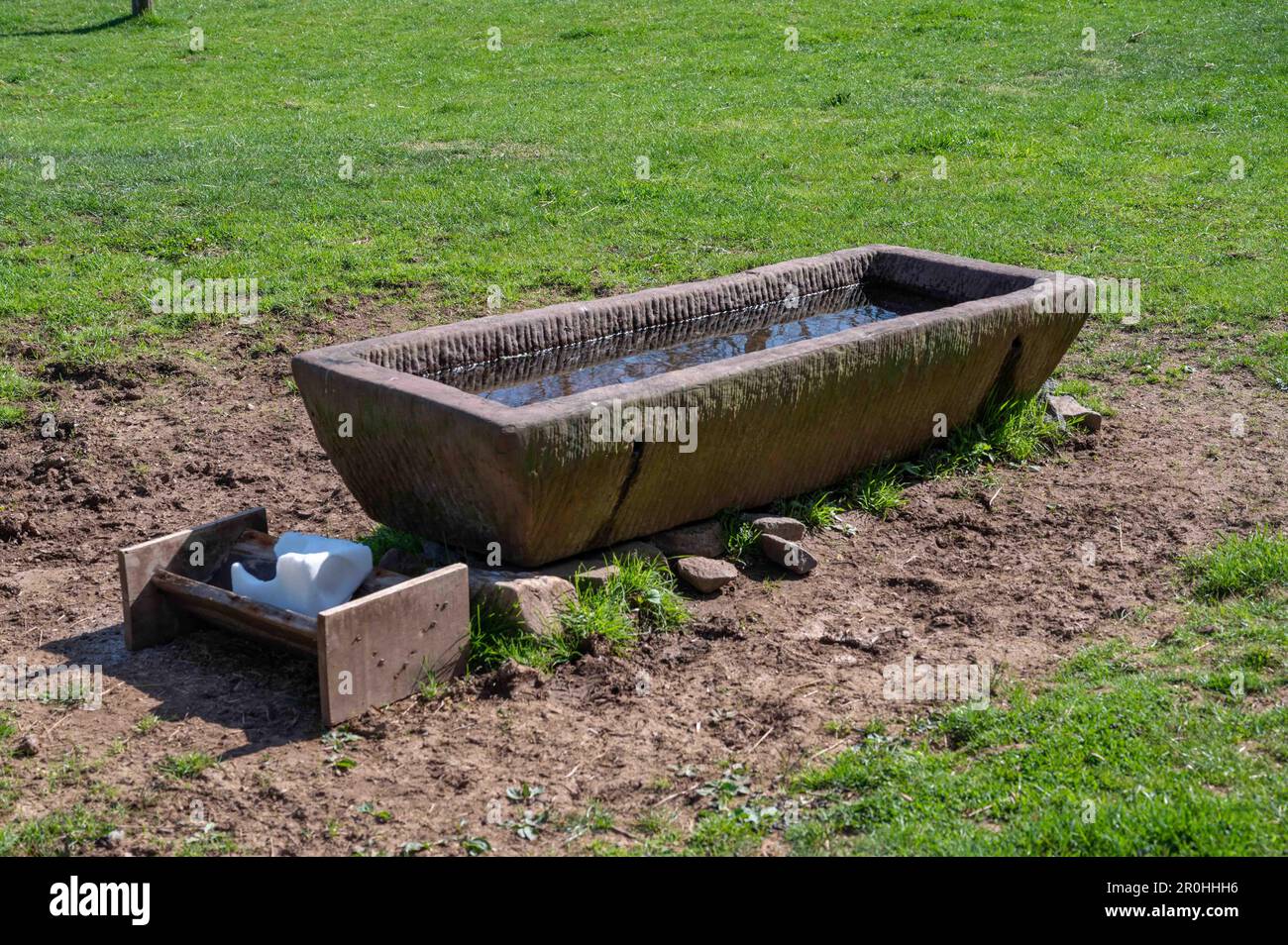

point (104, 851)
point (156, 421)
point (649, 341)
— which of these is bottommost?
point (104, 851)

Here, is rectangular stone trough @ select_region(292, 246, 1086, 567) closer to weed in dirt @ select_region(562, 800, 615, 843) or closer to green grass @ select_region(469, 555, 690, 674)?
green grass @ select_region(469, 555, 690, 674)

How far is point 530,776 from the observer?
4.20 m

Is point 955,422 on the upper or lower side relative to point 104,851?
upper

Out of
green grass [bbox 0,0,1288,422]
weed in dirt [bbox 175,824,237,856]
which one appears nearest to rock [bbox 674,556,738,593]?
weed in dirt [bbox 175,824,237,856]

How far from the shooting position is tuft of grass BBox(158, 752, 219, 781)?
13.8ft

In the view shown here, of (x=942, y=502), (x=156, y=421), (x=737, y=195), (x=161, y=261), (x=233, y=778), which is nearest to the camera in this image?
(x=233, y=778)

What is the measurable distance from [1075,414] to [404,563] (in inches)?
139

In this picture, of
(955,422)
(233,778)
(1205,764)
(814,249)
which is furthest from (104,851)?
(814,249)

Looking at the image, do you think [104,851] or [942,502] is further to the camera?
[942,502]

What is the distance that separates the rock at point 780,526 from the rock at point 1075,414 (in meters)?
1.93

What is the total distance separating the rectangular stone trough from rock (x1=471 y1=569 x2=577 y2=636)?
12 centimetres

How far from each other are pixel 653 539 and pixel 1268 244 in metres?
6.30

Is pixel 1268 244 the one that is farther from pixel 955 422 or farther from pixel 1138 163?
pixel 955 422

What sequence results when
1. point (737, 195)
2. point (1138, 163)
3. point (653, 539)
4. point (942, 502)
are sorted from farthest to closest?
1. point (1138, 163)
2. point (737, 195)
3. point (942, 502)
4. point (653, 539)
